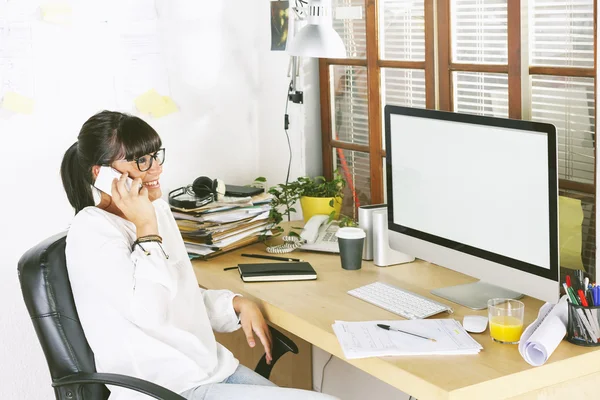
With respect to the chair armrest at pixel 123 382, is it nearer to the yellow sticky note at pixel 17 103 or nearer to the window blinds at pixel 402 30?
the yellow sticky note at pixel 17 103

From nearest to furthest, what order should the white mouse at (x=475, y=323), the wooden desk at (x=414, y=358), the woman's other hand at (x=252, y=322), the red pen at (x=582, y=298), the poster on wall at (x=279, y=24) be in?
the wooden desk at (x=414, y=358), the red pen at (x=582, y=298), the white mouse at (x=475, y=323), the woman's other hand at (x=252, y=322), the poster on wall at (x=279, y=24)

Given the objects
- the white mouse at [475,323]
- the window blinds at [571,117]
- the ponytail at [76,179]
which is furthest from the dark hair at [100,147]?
the window blinds at [571,117]

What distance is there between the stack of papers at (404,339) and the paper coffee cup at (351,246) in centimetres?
47

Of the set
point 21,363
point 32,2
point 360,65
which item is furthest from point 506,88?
point 21,363

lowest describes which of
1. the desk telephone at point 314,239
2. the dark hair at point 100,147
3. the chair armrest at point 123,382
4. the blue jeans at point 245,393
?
the blue jeans at point 245,393

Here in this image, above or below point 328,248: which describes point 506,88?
above

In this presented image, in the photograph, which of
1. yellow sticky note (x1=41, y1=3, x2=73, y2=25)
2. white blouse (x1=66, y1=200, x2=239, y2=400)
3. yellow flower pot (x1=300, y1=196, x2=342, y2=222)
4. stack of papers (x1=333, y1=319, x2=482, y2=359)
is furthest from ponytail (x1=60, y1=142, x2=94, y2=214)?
yellow flower pot (x1=300, y1=196, x2=342, y2=222)

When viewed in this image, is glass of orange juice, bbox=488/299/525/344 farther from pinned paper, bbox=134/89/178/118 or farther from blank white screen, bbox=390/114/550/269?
pinned paper, bbox=134/89/178/118

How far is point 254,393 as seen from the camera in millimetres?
1995

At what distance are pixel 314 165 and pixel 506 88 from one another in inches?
39.2

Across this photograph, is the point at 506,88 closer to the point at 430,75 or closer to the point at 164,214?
the point at 430,75

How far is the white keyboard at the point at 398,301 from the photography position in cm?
204

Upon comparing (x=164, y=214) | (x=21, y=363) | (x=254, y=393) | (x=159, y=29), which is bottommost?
(x=21, y=363)

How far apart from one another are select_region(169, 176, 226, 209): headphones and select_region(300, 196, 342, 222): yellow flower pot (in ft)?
0.95
